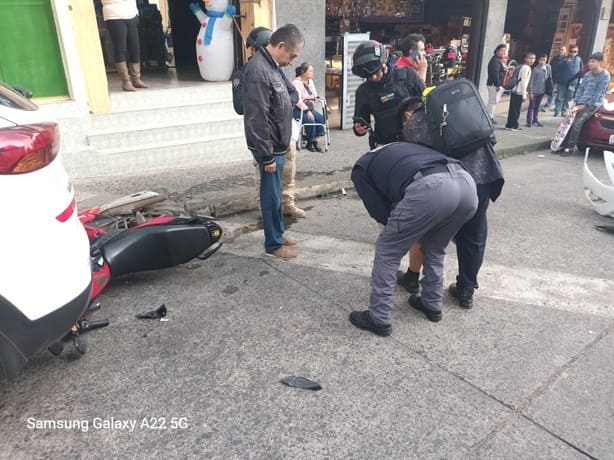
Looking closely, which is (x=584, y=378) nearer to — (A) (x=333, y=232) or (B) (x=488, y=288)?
Result: (B) (x=488, y=288)

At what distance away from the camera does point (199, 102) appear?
6945 mm

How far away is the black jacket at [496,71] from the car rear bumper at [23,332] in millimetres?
10195

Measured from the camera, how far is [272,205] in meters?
3.96

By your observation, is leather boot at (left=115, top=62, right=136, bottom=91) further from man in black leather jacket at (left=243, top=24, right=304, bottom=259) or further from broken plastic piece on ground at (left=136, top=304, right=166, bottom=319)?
broken plastic piece on ground at (left=136, top=304, right=166, bottom=319)

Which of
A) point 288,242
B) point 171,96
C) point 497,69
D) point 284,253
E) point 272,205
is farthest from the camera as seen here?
point 497,69

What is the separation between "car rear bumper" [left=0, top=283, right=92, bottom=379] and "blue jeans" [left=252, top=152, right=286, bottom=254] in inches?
80.9

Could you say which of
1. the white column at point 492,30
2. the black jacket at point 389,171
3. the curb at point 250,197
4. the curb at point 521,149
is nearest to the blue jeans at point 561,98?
the white column at point 492,30

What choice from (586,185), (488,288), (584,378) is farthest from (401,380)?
(586,185)

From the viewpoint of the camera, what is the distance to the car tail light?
1.81 metres

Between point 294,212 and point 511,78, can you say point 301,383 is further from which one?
point 511,78

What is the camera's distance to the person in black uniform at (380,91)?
370cm

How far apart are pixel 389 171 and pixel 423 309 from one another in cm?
106

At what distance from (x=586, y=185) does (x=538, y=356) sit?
10.9 feet

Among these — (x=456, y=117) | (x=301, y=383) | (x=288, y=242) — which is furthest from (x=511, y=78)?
(x=301, y=383)
